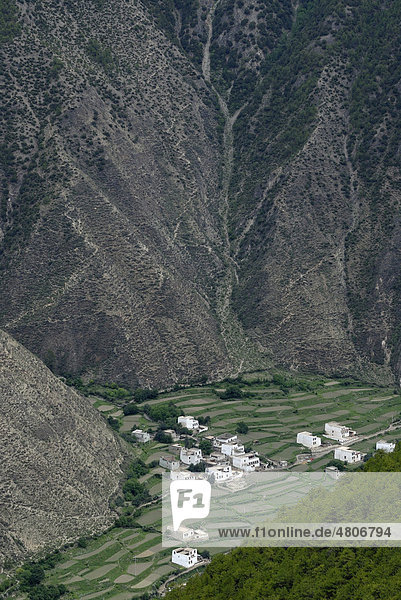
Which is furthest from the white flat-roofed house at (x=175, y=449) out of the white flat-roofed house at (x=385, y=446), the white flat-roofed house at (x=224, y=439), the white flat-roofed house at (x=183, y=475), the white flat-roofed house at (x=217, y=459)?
the white flat-roofed house at (x=385, y=446)

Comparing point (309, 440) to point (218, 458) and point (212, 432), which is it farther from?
point (218, 458)

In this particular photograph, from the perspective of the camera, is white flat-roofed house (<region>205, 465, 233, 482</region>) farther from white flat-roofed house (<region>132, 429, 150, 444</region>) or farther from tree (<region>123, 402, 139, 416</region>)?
tree (<region>123, 402, 139, 416</region>)

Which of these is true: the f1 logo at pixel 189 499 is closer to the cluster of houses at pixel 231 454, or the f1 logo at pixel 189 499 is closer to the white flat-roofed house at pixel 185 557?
the cluster of houses at pixel 231 454

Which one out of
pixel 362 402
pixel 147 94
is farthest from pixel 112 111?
pixel 362 402

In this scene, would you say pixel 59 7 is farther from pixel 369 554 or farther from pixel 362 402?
pixel 369 554

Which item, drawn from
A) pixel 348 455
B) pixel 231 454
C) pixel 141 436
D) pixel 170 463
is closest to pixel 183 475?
pixel 170 463

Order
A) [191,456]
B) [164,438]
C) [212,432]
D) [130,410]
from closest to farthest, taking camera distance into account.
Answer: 1. [191,456]
2. [164,438]
3. [212,432]
4. [130,410]

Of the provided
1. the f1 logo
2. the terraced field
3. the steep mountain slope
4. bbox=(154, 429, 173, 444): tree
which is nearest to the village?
bbox=(154, 429, 173, 444): tree
